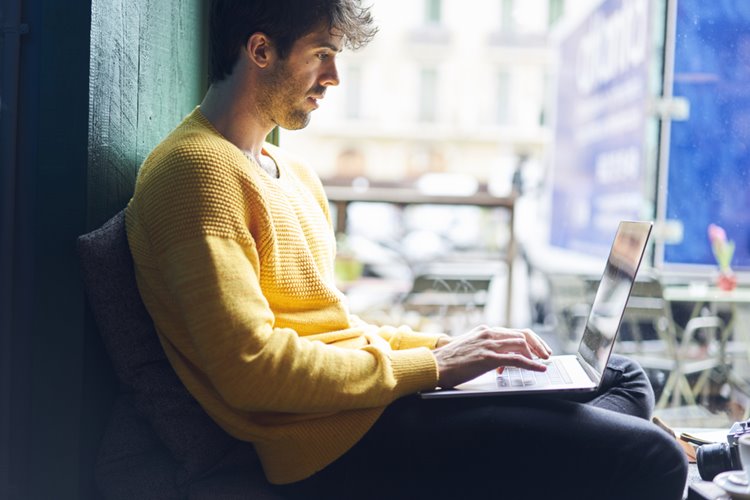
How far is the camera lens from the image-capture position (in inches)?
64.2

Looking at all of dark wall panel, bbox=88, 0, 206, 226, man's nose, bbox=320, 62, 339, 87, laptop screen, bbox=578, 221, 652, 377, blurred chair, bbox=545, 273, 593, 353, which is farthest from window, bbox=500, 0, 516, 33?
man's nose, bbox=320, 62, 339, 87

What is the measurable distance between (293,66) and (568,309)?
3.43m

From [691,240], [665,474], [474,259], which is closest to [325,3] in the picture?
[665,474]

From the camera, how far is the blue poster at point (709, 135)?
4102 millimetres

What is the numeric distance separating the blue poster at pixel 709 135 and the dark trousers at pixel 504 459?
118 inches

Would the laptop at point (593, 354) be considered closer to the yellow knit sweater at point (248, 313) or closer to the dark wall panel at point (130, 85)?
the yellow knit sweater at point (248, 313)

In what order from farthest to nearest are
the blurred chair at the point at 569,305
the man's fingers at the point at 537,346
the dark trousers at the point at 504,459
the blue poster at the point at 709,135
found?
the blurred chair at the point at 569,305 < the blue poster at the point at 709,135 < the man's fingers at the point at 537,346 < the dark trousers at the point at 504,459

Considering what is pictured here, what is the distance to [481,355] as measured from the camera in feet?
4.96

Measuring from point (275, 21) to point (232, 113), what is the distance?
0.19 metres

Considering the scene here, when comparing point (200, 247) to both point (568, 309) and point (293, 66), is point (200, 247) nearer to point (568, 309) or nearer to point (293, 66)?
point (293, 66)

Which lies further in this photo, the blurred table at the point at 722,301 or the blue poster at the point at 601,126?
the blue poster at the point at 601,126

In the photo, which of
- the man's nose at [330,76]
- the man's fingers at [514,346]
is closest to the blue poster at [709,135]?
the man's fingers at [514,346]

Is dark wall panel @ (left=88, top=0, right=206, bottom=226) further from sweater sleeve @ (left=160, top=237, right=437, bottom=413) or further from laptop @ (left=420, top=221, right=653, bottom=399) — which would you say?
laptop @ (left=420, top=221, right=653, bottom=399)

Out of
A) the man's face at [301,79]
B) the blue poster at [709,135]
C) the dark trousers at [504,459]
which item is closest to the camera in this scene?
the dark trousers at [504,459]
